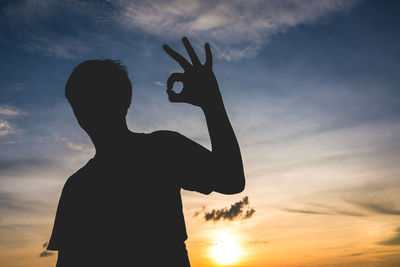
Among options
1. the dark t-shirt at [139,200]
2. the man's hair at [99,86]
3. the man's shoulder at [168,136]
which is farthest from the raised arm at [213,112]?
the man's hair at [99,86]

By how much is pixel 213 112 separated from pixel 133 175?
2.45 feet

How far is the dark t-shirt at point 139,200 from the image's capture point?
225 cm

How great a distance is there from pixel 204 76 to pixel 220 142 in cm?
46

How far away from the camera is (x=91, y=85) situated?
8.81ft

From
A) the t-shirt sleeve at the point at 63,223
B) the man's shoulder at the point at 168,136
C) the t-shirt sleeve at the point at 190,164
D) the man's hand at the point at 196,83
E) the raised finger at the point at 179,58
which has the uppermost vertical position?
the raised finger at the point at 179,58

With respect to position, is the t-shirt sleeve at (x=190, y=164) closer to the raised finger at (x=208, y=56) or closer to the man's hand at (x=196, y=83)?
the man's hand at (x=196, y=83)

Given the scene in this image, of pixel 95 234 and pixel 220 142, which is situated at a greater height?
pixel 220 142

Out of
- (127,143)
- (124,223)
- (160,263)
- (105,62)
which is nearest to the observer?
(160,263)

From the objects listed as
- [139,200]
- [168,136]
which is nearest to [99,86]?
[168,136]

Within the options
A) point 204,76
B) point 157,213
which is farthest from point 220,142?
point 157,213

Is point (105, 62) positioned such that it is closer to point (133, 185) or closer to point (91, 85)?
point (91, 85)

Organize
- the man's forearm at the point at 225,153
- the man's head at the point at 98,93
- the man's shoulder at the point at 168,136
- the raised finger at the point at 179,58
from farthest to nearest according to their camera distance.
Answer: the man's head at the point at 98,93, the man's shoulder at the point at 168,136, the raised finger at the point at 179,58, the man's forearm at the point at 225,153

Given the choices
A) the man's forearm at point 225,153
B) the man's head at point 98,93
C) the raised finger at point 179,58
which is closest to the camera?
the man's forearm at point 225,153

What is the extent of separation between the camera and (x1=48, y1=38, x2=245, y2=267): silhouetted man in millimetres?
2234
